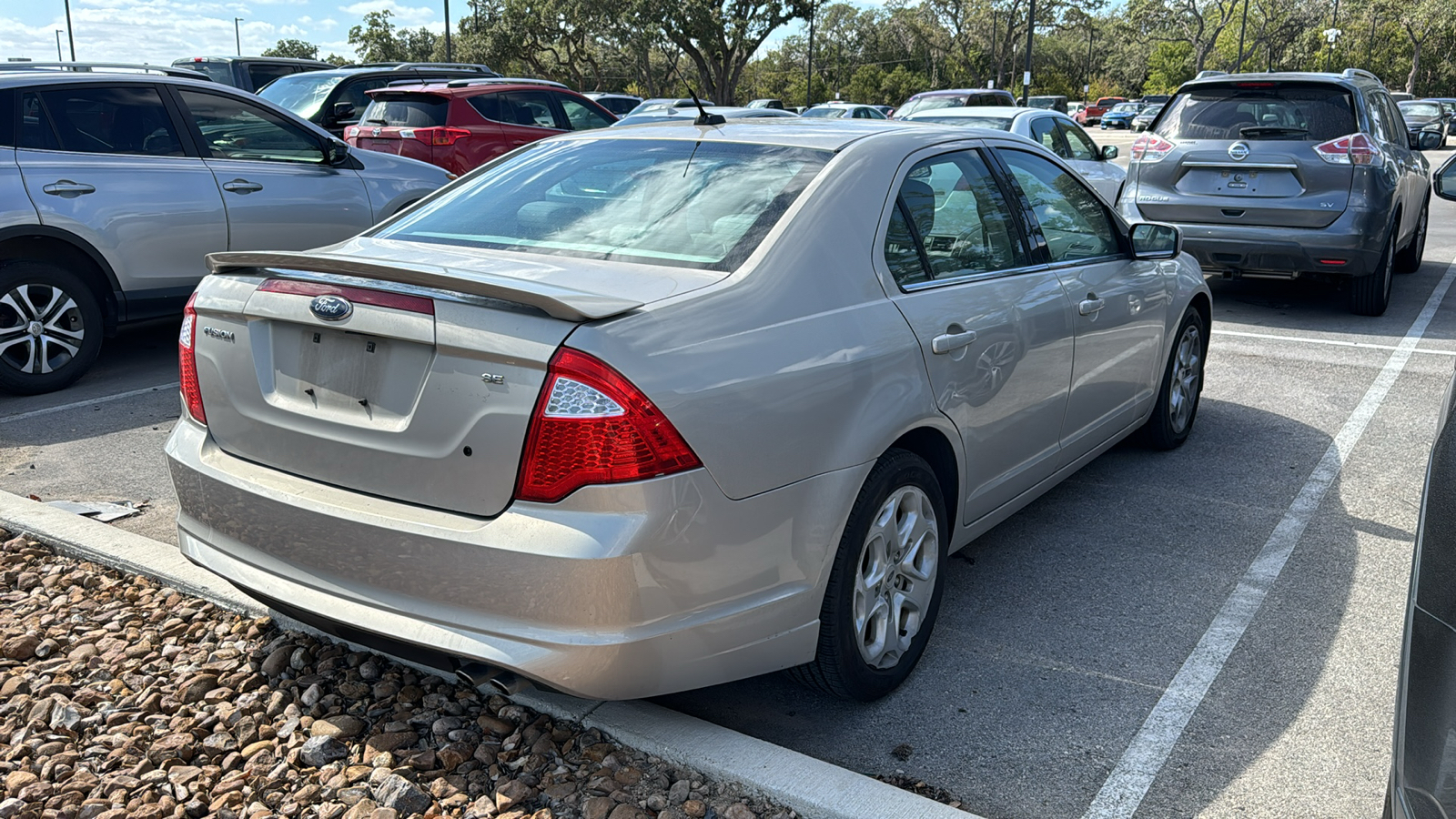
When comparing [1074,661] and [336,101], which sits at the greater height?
[336,101]

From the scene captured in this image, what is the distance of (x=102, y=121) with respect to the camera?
679 cm

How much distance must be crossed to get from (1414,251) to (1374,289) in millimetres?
2924

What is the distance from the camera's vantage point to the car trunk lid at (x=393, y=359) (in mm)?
2562

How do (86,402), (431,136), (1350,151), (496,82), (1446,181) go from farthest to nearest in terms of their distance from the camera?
(496,82), (431,136), (1350,151), (86,402), (1446,181)

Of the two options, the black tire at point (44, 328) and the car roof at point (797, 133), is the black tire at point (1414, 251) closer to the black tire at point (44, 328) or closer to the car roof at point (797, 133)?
the car roof at point (797, 133)

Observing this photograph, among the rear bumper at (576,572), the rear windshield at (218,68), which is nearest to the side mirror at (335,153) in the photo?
the rear bumper at (576,572)

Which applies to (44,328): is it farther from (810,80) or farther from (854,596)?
(810,80)

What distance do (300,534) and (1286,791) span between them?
2.50 metres

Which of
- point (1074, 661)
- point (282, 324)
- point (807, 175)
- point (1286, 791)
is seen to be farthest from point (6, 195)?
point (1286, 791)

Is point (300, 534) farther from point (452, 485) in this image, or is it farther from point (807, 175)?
point (807, 175)

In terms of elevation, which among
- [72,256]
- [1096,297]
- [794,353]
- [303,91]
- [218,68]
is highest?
[218,68]

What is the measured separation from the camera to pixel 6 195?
20.6 feet

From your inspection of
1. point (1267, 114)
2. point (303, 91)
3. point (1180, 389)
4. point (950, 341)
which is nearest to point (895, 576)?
point (950, 341)

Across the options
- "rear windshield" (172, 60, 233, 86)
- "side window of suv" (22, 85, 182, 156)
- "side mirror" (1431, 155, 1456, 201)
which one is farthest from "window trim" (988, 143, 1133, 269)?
"rear windshield" (172, 60, 233, 86)
